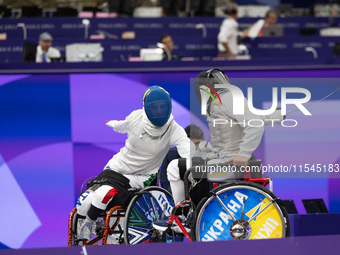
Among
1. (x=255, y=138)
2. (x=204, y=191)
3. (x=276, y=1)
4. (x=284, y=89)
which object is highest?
(x=276, y=1)

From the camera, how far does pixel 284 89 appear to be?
2945mm

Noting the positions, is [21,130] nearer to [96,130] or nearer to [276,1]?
[96,130]

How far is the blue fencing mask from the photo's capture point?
301 centimetres

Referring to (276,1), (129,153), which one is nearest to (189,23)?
(276,1)

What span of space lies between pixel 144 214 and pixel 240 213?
67 centimetres

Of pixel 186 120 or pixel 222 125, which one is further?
pixel 186 120

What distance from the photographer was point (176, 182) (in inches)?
112

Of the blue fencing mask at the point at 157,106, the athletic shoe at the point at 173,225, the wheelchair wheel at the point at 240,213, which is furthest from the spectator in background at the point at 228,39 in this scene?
the wheelchair wheel at the point at 240,213

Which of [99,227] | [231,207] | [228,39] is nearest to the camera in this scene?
[231,207]

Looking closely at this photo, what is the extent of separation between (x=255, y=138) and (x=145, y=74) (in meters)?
1.64

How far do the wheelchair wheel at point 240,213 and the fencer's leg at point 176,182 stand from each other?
230mm

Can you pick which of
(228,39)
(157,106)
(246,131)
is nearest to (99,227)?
(157,106)

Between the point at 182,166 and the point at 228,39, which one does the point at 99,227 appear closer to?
the point at 182,166

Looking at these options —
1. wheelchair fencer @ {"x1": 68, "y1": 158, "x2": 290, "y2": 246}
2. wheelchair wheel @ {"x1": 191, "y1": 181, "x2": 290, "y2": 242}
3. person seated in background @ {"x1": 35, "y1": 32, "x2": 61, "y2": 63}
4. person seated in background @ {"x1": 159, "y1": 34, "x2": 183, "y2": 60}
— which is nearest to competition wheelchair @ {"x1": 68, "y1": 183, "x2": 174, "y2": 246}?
wheelchair fencer @ {"x1": 68, "y1": 158, "x2": 290, "y2": 246}
